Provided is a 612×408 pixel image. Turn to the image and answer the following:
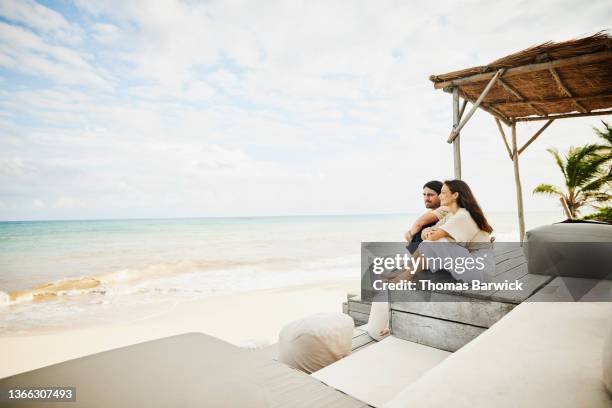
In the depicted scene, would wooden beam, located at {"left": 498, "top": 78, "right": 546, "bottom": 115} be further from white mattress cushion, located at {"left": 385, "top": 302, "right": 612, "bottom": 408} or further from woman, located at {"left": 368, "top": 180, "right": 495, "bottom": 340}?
white mattress cushion, located at {"left": 385, "top": 302, "right": 612, "bottom": 408}

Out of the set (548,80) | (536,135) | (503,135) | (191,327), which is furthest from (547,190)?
(191,327)

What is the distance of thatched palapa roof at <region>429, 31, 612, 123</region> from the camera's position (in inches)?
136

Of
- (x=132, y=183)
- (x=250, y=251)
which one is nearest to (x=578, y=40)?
(x=250, y=251)

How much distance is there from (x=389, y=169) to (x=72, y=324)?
124 ft

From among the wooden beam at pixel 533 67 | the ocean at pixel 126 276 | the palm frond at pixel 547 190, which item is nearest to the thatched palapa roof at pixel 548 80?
the wooden beam at pixel 533 67

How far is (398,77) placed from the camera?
940 centimetres

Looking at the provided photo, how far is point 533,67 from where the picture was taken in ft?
12.3

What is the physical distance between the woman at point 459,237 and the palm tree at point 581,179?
25.2ft

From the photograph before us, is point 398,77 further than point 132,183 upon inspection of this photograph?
No

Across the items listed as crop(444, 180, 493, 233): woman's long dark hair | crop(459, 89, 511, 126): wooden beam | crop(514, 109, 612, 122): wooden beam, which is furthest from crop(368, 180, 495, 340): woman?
crop(514, 109, 612, 122): wooden beam

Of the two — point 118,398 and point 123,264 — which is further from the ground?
point 118,398

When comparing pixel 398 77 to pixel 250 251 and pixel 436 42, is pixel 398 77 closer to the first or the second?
pixel 436 42

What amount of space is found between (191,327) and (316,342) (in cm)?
414

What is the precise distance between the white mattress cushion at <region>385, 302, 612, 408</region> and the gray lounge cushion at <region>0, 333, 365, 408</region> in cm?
30
